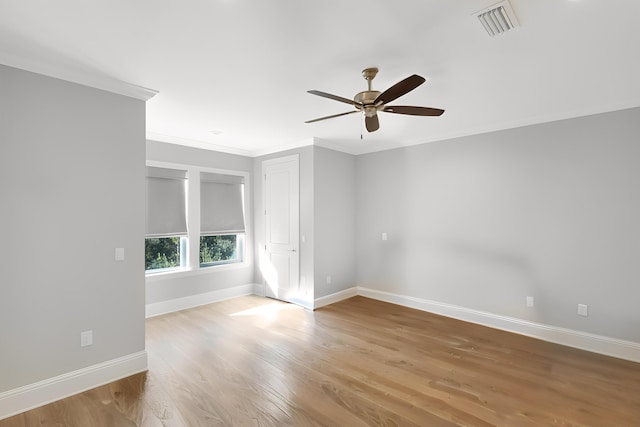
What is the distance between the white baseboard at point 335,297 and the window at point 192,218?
5.77 ft

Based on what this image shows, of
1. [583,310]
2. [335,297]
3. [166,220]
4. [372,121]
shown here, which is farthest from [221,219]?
[583,310]

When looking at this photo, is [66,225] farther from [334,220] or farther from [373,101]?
[334,220]

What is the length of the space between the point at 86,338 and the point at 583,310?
508cm

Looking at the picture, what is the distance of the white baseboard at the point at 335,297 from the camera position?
192 inches

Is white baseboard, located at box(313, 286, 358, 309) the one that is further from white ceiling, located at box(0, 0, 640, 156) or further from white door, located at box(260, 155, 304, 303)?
white ceiling, located at box(0, 0, 640, 156)

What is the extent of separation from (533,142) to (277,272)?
424cm

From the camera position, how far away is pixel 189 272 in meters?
4.82

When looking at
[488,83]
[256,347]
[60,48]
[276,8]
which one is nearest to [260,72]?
[276,8]

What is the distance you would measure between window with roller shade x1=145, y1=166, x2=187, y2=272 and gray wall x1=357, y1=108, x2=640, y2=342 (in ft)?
10.8

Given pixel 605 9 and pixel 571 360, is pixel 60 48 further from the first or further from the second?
pixel 571 360

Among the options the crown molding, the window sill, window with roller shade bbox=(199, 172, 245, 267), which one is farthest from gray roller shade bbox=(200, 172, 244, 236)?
the crown molding

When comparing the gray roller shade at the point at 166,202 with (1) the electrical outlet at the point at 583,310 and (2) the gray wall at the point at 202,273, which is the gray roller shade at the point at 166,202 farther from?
(1) the electrical outlet at the point at 583,310

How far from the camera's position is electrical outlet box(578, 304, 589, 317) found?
3.41 meters

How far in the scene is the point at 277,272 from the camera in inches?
209
